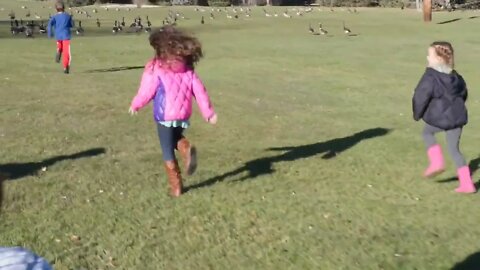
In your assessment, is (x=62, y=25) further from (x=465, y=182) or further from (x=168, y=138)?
(x=465, y=182)

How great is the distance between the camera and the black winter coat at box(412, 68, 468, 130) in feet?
24.1

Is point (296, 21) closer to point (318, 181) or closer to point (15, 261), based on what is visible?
point (318, 181)

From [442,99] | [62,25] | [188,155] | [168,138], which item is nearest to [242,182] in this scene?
[188,155]

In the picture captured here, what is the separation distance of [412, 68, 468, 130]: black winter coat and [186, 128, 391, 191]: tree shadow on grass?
1.96 metres

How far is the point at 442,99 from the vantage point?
24.2 feet

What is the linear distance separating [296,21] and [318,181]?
3914 centimetres

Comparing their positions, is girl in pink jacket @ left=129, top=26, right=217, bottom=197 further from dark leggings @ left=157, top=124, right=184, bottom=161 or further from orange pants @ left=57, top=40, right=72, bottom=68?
orange pants @ left=57, top=40, right=72, bottom=68

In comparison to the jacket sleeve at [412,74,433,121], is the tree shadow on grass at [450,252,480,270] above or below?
below

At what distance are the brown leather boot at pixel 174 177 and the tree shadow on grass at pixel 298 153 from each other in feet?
0.87

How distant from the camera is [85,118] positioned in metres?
11.6

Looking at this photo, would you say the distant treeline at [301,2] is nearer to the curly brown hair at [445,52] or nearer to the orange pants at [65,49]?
the orange pants at [65,49]

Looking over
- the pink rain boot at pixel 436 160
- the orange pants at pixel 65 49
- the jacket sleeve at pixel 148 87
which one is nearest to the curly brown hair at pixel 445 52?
the pink rain boot at pixel 436 160

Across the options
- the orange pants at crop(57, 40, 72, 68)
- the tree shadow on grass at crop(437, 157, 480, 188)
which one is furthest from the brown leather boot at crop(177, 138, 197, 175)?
the orange pants at crop(57, 40, 72, 68)

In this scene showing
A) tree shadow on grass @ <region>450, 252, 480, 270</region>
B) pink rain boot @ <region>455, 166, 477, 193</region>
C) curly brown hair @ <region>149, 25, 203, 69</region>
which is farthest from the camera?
pink rain boot @ <region>455, 166, 477, 193</region>
